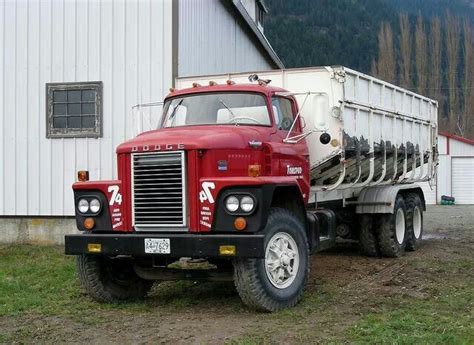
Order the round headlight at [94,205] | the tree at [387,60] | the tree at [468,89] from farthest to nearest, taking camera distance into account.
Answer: the tree at [468,89]
the tree at [387,60]
the round headlight at [94,205]

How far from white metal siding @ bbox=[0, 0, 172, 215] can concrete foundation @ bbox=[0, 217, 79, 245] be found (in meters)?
0.16

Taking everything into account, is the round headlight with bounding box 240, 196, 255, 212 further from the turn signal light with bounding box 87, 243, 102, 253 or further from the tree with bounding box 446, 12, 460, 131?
the tree with bounding box 446, 12, 460, 131

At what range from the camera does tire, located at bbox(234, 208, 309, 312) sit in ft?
25.0

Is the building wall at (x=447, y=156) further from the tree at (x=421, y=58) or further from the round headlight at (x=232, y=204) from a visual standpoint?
the round headlight at (x=232, y=204)

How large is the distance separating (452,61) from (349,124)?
144 ft

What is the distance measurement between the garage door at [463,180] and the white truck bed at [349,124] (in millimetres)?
20933

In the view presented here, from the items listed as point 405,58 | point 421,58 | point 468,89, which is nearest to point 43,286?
point 405,58

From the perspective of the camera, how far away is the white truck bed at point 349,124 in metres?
9.85

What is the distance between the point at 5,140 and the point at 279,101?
22.3 ft

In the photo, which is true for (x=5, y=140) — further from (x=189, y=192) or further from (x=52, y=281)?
(x=189, y=192)

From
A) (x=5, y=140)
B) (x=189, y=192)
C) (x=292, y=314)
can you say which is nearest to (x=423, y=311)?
(x=292, y=314)

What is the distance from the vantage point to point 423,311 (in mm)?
7699

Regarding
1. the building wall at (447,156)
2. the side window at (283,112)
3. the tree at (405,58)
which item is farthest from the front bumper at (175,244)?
the tree at (405,58)

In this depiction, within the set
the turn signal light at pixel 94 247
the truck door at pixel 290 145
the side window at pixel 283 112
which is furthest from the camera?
the side window at pixel 283 112
